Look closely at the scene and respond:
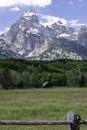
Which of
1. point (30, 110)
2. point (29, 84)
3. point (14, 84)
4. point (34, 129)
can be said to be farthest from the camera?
point (29, 84)

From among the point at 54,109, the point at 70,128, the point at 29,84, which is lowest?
the point at 29,84

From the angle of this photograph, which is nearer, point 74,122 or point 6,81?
point 74,122

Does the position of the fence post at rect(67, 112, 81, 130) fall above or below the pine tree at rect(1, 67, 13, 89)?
above

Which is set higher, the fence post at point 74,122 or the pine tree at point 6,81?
the fence post at point 74,122

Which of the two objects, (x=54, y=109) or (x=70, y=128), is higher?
(x=70, y=128)

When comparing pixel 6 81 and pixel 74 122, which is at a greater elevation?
pixel 74 122

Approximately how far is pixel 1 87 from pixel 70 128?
514ft

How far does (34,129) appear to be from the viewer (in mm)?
20156

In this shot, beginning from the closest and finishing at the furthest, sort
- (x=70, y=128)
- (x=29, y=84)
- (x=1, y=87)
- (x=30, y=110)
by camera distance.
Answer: (x=70, y=128) < (x=30, y=110) < (x=1, y=87) < (x=29, y=84)

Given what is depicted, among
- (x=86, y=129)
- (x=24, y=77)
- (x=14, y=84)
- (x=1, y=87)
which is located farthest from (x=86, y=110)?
(x=24, y=77)

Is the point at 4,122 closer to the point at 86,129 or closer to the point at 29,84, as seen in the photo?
the point at 86,129

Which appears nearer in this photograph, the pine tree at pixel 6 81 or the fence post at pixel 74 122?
the fence post at pixel 74 122

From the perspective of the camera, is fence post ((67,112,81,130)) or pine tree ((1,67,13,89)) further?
pine tree ((1,67,13,89))

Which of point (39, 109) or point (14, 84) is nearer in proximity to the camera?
point (39, 109)
